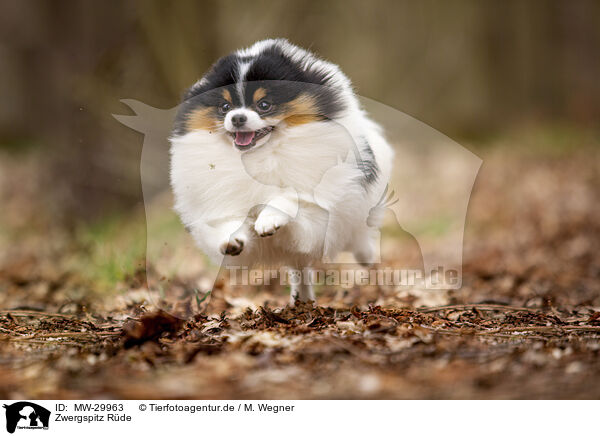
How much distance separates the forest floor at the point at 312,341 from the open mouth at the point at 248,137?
1.00m

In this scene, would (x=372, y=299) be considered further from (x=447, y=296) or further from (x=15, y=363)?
(x=15, y=363)

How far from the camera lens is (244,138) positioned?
3113 millimetres

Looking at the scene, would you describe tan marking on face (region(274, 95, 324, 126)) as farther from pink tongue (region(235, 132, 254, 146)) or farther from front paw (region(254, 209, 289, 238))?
front paw (region(254, 209, 289, 238))

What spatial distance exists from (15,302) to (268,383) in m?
2.94

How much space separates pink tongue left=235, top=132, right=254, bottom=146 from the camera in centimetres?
311

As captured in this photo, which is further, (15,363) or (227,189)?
(227,189)

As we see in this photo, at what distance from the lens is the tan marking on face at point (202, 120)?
3186mm

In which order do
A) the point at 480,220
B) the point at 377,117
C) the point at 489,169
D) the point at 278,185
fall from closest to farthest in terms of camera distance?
the point at 278,185, the point at 377,117, the point at 480,220, the point at 489,169

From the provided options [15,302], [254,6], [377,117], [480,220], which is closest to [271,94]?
[377,117]

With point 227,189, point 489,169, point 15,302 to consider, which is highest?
point 489,169

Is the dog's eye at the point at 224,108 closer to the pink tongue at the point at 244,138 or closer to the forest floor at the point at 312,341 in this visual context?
the pink tongue at the point at 244,138

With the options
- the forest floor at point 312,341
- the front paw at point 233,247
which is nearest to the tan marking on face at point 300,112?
the front paw at point 233,247

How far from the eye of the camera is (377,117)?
165 inches
